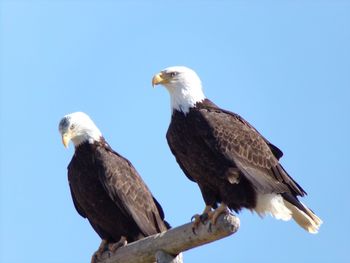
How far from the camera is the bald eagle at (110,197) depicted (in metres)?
9.07

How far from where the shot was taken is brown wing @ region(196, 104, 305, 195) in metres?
8.43

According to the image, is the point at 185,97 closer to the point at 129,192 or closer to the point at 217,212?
the point at 129,192

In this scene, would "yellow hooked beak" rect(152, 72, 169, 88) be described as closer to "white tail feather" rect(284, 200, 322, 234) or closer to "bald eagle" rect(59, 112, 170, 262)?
"bald eagle" rect(59, 112, 170, 262)

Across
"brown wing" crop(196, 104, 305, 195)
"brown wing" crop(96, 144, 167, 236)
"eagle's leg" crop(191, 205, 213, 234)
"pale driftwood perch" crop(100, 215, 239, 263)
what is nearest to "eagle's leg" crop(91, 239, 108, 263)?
"brown wing" crop(96, 144, 167, 236)

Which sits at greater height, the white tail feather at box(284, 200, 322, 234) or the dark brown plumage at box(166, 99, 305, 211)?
the dark brown plumage at box(166, 99, 305, 211)

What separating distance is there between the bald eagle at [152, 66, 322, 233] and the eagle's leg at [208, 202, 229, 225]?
0.03 m

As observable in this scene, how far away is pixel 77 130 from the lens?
31.7 feet

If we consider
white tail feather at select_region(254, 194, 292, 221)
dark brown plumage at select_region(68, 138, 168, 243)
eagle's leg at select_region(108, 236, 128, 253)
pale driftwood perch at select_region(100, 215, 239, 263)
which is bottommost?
pale driftwood perch at select_region(100, 215, 239, 263)

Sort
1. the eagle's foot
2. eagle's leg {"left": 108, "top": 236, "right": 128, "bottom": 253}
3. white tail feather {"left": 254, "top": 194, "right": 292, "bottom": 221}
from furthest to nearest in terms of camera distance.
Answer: eagle's leg {"left": 108, "top": 236, "right": 128, "bottom": 253}
white tail feather {"left": 254, "top": 194, "right": 292, "bottom": 221}
the eagle's foot

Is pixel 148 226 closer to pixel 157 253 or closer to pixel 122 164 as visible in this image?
pixel 122 164

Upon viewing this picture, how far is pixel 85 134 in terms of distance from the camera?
963 centimetres

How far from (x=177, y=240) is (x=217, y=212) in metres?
0.54

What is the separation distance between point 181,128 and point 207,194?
0.65 meters

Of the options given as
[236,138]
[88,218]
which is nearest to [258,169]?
[236,138]
